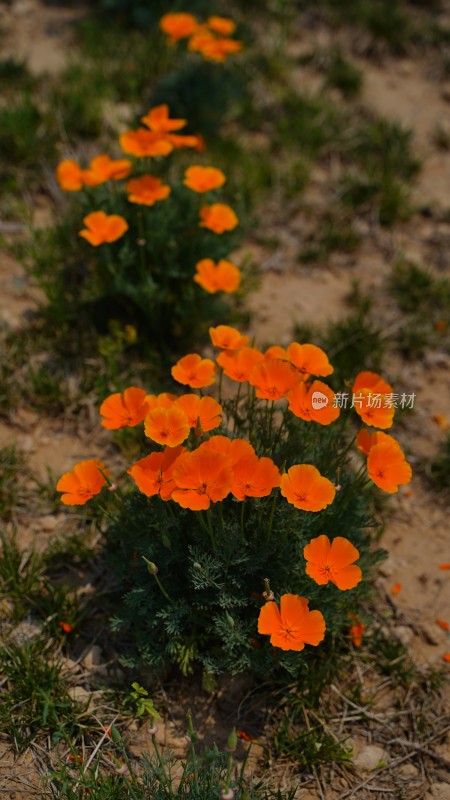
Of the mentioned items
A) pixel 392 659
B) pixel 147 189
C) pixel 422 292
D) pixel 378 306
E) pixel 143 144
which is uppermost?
pixel 143 144

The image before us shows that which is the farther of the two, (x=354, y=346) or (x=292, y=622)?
(x=354, y=346)

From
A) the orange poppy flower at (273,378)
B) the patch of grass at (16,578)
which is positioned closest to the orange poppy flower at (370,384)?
the orange poppy flower at (273,378)

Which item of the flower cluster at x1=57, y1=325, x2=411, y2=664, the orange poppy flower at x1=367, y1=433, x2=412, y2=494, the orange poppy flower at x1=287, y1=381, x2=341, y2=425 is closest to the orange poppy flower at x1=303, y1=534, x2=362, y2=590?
the flower cluster at x1=57, y1=325, x2=411, y2=664

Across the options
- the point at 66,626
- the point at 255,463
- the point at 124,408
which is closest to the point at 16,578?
the point at 66,626

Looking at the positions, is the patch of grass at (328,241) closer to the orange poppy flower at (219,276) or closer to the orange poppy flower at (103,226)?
the orange poppy flower at (219,276)

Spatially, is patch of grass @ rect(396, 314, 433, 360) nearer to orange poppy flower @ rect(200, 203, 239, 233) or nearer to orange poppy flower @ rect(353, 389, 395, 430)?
orange poppy flower @ rect(200, 203, 239, 233)

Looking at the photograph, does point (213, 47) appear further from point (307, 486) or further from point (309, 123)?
point (307, 486)
